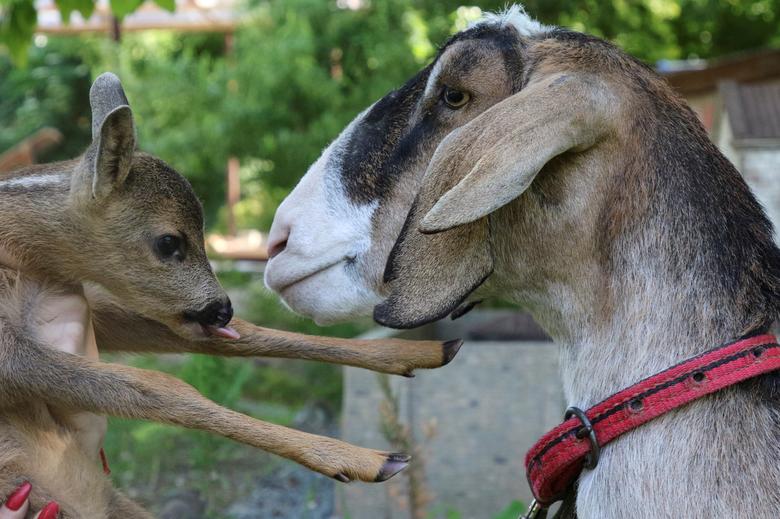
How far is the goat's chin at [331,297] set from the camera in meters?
2.33

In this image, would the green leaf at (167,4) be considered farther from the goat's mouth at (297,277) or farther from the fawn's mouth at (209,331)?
the goat's mouth at (297,277)

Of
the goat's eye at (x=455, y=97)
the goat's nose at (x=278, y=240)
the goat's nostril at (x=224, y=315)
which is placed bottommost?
the goat's nostril at (x=224, y=315)

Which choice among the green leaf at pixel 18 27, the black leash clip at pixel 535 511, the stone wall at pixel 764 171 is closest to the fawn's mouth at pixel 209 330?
the black leash clip at pixel 535 511

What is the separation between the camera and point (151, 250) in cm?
293

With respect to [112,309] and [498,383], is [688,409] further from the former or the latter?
[498,383]

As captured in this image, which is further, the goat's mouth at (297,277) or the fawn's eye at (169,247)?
the fawn's eye at (169,247)

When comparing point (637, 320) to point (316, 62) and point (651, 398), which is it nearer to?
point (651, 398)

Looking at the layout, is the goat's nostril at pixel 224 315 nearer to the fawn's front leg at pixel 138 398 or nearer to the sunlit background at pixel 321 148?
the fawn's front leg at pixel 138 398

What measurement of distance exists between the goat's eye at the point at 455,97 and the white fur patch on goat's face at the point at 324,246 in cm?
32

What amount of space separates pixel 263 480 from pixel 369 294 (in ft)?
20.5

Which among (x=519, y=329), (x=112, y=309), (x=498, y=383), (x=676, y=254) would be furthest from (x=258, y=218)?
(x=676, y=254)

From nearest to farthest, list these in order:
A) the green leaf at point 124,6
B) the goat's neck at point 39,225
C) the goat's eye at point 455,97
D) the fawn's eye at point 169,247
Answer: the goat's eye at point 455,97 < the goat's neck at point 39,225 < the fawn's eye at point 169,247 < the green leaf at point 124,6

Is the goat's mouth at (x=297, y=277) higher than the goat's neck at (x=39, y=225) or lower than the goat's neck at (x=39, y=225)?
higher

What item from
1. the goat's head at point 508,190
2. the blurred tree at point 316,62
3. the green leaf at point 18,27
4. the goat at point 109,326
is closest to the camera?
the goat's head at point 508,190
